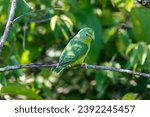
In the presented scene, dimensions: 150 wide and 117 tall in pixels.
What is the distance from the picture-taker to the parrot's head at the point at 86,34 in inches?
78.9

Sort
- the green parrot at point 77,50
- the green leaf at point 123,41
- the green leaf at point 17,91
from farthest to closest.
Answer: the green leaf at point 123,41 < the green leaf at point 17,91 < the green parrot at point 77,50

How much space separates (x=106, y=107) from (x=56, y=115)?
0.73ft

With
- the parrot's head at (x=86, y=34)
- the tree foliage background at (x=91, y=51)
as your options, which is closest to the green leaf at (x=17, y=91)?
the tree foliage background at (x=91, y=51)

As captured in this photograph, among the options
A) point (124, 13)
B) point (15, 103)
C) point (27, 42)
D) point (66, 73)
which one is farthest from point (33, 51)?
point (15, 103)

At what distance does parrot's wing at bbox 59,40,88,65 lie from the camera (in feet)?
6.59

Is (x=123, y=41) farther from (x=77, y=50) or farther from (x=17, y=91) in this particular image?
(x=77, y=50)

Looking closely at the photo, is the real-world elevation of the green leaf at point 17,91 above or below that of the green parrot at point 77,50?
below

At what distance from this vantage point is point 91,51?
308cm

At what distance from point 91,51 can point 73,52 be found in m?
1.04

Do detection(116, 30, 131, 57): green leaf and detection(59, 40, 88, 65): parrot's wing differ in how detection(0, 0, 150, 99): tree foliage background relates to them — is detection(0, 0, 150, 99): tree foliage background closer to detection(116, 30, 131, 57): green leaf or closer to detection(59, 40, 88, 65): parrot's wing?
detection(116, 30, 131, 57): green leaf

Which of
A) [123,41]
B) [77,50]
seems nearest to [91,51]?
[123,41]

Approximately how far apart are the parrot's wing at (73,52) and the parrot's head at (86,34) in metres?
0.02

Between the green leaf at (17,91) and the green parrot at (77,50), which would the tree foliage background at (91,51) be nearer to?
the green leaf at (17,91)

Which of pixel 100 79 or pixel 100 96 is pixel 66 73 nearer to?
pixel 100 96
